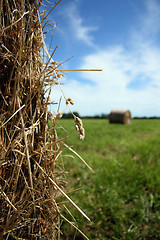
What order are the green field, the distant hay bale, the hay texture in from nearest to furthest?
1. the hay texture
2. the green field
3. the distant hay bale

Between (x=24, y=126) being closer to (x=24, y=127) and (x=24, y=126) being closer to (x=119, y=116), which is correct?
(x=24, y=127)

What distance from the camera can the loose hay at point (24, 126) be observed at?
3.85 ft

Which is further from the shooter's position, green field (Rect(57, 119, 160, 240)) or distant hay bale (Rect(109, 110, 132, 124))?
distant hay bale (Rect(109, 110, 132, 124))

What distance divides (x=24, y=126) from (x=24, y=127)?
23mm

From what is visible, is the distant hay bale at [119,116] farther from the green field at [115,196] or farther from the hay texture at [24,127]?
the hay texture at [24,127]

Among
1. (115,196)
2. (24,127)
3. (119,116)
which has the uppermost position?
(119,116)

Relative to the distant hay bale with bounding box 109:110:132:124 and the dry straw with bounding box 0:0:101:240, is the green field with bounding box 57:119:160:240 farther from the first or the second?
the distant hay bale with bounding box 109:110:132:124

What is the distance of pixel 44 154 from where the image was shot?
4.40ft

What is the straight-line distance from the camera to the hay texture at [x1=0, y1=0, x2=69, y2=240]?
1.17 meters

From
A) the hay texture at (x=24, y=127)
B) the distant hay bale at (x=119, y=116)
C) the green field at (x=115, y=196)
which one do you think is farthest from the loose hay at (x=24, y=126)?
the distant hay bale at (x=119, y=116)

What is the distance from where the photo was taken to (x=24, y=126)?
1.24m

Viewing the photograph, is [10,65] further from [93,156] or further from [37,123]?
[93,156]

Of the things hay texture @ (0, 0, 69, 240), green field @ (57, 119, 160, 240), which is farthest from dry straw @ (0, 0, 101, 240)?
green field @ (57, 119, 160, 240)

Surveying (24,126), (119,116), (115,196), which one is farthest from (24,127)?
(119,116)
